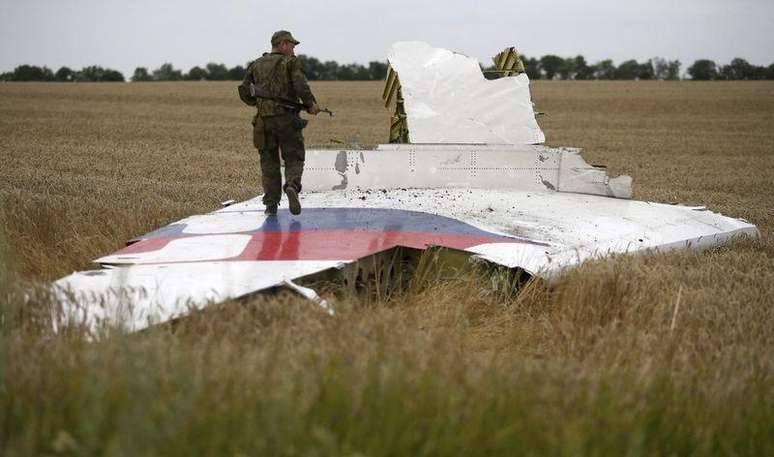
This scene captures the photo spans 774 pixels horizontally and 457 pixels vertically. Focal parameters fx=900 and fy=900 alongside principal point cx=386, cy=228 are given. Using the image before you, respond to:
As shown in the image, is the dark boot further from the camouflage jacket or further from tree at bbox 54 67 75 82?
tree at bbox 54 67 75 82

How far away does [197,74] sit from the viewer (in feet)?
211

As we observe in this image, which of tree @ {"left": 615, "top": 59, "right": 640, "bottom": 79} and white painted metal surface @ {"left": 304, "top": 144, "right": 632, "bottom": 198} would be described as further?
tree @ {"left": 615, "top": 59, "right": 640, "bottom": 79}

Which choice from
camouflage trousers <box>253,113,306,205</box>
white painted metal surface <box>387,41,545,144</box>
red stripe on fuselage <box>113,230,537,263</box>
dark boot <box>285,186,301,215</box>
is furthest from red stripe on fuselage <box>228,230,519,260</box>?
white painted metal surface <box>387,41,545,144</box>

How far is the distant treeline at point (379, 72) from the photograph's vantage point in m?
A: 61.4

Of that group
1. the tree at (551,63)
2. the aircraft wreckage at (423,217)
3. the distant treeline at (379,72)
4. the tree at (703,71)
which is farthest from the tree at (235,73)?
the aircraft wreckage at (423,217)

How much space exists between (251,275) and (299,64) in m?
3.00

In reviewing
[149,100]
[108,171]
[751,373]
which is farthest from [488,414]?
[149,100]

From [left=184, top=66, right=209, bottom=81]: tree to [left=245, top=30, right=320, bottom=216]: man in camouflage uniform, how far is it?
58.6 metres

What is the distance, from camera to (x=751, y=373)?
355 centimetres

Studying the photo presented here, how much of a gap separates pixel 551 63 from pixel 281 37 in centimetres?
6046

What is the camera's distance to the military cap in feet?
24.4

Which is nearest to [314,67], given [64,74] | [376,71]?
[376,71]

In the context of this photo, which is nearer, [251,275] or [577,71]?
[251,275]

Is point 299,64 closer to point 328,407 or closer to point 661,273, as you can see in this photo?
point 661,273
